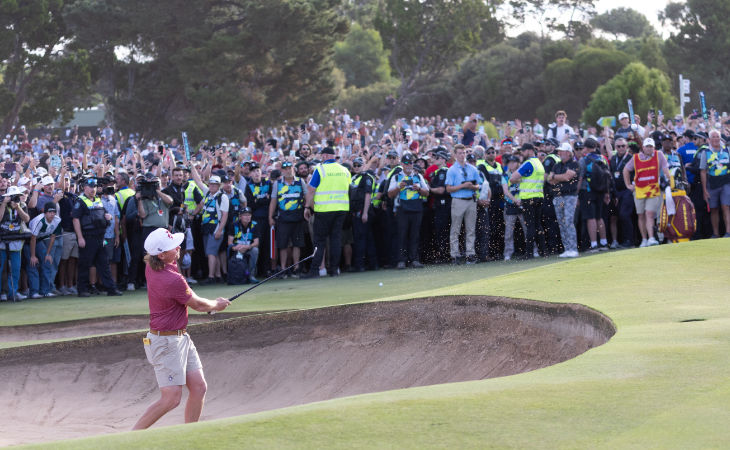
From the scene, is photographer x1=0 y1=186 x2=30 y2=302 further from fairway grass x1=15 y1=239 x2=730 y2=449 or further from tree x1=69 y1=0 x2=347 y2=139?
tree x1=69 y1=0 x2=347 y2=139

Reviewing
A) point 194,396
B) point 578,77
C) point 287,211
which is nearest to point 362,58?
point 578,77

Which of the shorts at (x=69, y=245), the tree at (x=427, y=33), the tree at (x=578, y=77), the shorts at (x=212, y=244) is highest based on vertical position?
the tree at (x=427, y=33)

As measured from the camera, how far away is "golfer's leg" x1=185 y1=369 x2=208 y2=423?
8664 millimetres

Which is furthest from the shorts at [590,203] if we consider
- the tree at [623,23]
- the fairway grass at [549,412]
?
the tree at [623,23]

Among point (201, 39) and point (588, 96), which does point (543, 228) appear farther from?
point (588, 96)

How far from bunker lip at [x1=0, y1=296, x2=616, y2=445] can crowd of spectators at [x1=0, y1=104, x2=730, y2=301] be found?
19.9ft

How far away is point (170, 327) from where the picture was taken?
8719 millimetres

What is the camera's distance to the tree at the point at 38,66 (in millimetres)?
50469

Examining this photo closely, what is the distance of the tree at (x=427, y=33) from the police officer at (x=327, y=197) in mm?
46532

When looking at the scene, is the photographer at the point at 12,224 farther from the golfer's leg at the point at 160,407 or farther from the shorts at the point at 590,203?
the shorts at the point at 590,203

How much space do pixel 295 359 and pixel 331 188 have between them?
7151 millimetres

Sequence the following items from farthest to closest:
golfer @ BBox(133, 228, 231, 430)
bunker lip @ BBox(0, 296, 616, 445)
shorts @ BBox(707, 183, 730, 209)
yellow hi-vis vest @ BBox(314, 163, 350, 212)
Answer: yellow hi-vis vest @ BBox(314, 163, 350, 212) → shorts @ BBox(707, 183, 730, 209) → bunker lip @ BBox(0, 296, 616, 445) → golfer @ BBox(133, 228, 231, 430)

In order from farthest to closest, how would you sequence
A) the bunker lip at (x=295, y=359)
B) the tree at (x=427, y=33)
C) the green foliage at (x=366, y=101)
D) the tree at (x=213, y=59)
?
the green foliage at (x=366, y=101) → the tree at (x=427, y=33) → the tree at (x=213, y=59) → the bunker lip at (x=295, y=359)

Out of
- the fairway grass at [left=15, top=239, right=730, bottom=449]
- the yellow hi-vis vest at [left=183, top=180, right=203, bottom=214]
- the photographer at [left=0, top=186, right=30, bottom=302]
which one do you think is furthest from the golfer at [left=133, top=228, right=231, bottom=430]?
the yellow hi-vis vest at [left=183, top=180, right=203, bottom=214]
